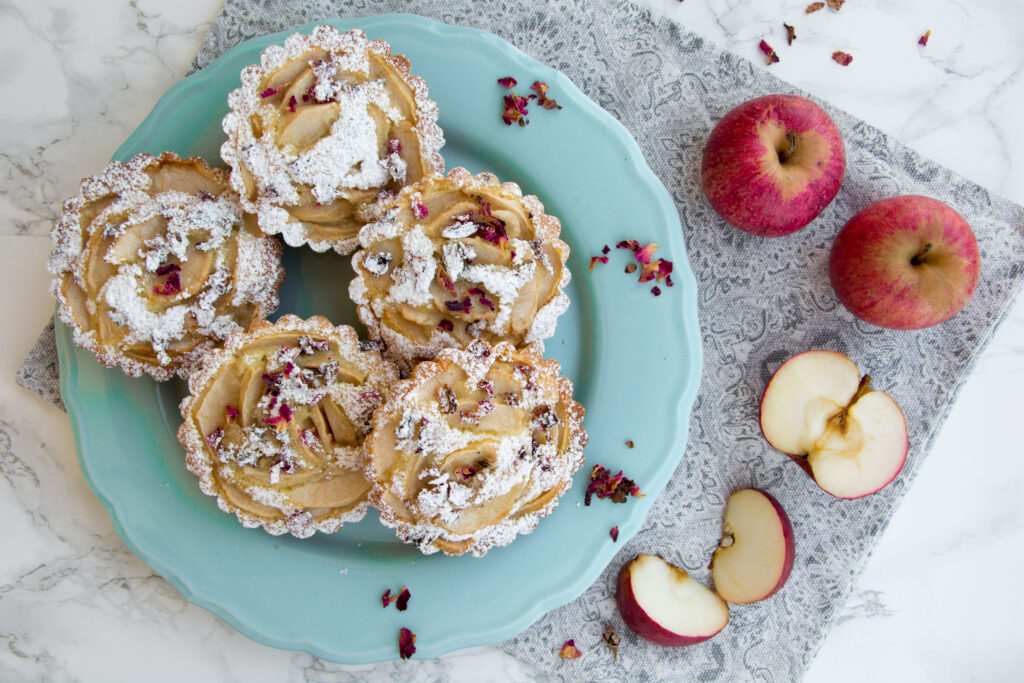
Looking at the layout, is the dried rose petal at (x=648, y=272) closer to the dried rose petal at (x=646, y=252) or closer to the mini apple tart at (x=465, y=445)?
the dried rose petal at (x=646, y=252)

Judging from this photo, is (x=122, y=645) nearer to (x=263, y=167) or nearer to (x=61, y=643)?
(x=61, y=643)

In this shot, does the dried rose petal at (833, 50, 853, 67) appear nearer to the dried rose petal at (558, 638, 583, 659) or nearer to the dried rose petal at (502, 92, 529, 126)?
the dried rose petal at (502, 92, 529, 126)

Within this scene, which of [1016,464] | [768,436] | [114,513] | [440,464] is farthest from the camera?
[1016,464]

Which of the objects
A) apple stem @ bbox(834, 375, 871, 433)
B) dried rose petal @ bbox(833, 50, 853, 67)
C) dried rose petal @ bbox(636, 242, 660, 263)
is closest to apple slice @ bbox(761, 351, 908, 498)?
apple stem @ bbox(834, 375, 871, 433)

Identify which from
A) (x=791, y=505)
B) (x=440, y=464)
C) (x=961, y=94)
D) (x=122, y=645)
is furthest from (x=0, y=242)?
(x=961, y=94)

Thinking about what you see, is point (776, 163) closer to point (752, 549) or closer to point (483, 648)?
point (752, 549)

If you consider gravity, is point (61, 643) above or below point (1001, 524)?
below
